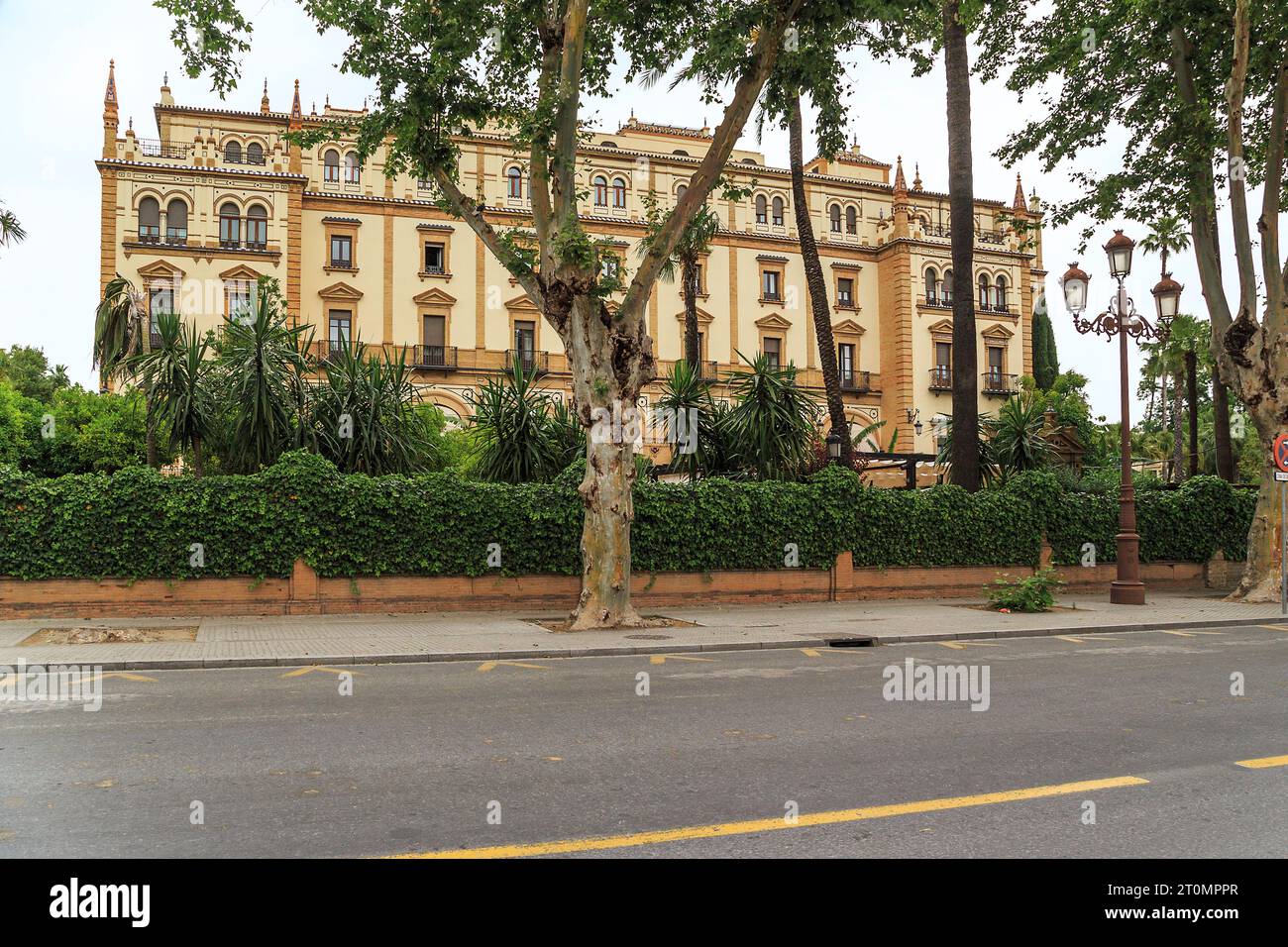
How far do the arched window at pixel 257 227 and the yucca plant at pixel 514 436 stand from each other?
3068 cm

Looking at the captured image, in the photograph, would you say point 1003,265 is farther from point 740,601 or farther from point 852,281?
point 740,601

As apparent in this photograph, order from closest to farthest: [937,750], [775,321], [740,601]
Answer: [937,750] → [740,601] → [775,321]

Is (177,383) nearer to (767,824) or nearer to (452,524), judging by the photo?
(452,524)

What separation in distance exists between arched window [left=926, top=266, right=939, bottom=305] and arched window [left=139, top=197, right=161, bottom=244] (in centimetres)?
3972

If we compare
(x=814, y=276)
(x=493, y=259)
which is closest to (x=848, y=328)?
(x=493, y=259)

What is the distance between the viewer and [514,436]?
18.8 meters

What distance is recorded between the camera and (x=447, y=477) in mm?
16875

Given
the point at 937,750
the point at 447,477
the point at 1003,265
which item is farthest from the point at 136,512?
the point at 1003,265

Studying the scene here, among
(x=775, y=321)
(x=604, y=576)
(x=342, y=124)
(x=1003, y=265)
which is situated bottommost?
(x=604, y=576)

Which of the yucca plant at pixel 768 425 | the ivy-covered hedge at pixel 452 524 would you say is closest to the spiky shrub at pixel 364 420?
the ivy-covered hedge at pixel 452 524

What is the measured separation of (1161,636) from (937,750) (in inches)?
402

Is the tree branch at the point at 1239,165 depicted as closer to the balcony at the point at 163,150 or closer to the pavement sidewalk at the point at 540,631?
the pavement sidewalk at the point at 540,631

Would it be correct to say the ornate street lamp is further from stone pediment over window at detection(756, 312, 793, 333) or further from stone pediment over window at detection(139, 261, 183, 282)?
stone pediment over window at detection(139, 261, 183, 282)

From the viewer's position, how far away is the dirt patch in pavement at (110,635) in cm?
1262
